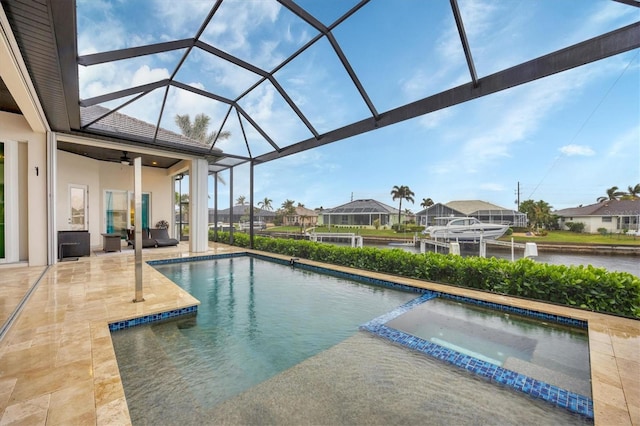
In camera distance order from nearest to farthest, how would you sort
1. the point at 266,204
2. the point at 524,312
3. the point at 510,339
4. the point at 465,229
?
1. the point at 510,339
2. the point at 524,312
3. the point at 465,229
4. the point at 266,204

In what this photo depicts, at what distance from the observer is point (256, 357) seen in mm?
2984

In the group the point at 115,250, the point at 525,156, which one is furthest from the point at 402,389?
the point at 115,250

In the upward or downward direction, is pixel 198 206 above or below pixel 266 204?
below

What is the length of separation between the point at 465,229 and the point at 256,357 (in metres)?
8.33

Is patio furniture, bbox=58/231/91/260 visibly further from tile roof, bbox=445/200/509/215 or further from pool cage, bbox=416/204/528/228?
tile roof, bbox=445/200/509/215

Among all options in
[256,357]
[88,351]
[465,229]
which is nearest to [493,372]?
[256,357]

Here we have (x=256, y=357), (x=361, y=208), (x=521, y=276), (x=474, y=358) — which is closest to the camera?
(x=474, y=358)

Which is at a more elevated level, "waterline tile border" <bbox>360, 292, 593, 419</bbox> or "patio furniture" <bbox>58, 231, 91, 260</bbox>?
"patio furniture" <bbox>58, 231, 91, 260</bbox>

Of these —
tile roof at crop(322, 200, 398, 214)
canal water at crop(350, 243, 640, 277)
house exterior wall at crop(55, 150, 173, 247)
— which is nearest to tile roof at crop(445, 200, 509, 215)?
canal water at crop(350, 243, 640, 277)

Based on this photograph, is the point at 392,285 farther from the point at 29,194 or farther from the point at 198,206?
the point at 29,194

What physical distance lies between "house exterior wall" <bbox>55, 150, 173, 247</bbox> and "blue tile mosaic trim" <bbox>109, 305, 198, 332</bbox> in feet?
20.3

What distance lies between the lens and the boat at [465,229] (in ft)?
25.9

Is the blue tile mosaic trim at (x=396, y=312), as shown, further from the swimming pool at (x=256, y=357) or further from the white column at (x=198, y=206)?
the white column at (x=198, y=206)

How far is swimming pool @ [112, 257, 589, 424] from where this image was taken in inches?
85.3
